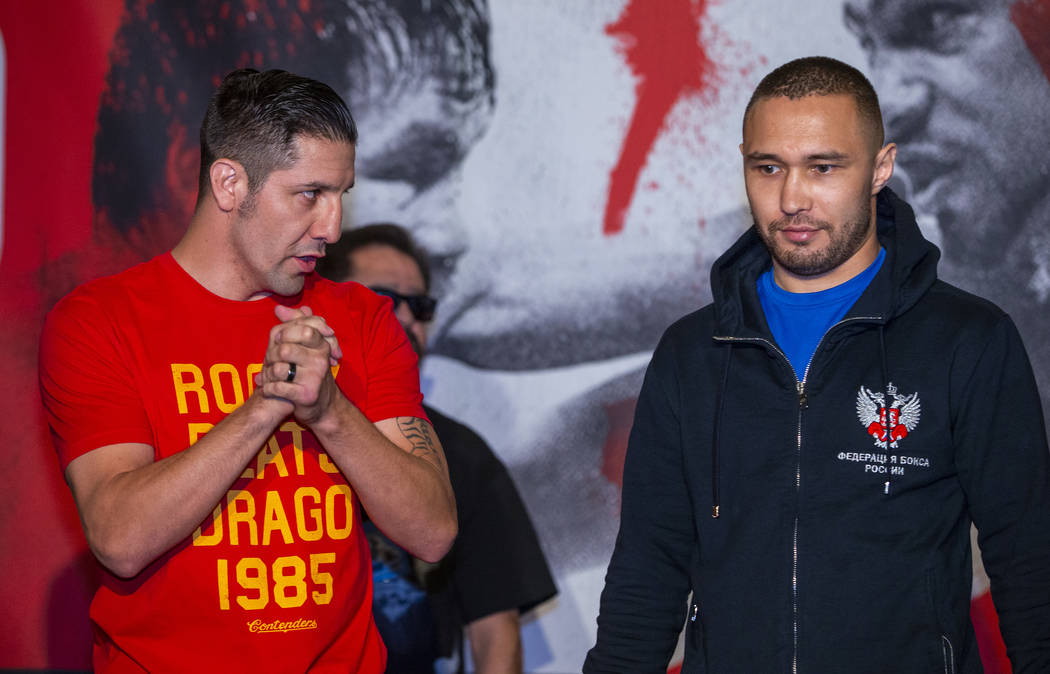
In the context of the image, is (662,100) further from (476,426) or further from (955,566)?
(955,566)

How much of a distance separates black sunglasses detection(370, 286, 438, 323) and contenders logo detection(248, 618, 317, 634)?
142 cm

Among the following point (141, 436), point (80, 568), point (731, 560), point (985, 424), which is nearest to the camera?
point (141, 436)

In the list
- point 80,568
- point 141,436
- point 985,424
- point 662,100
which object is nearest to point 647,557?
point 985,424

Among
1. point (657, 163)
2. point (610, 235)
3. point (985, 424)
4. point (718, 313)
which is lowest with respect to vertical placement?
point (985, 424)

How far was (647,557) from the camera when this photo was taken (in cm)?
215

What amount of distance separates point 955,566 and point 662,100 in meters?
1.78

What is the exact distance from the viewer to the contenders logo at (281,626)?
1764mm

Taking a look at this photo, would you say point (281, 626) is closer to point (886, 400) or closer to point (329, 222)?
point (329, 222)

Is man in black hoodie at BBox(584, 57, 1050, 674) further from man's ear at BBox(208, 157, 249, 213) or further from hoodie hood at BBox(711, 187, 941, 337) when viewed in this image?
man's ear at BBox(208, 157, 249, 213)

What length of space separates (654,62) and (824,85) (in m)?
1.24

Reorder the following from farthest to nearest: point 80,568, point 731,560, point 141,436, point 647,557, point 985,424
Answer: point 80,568 → point 647,557 → point 731,560 → point 985,424 → point 141,436

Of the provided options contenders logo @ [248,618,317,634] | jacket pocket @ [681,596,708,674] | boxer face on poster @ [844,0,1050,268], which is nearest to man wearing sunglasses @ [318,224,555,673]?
jacket pocket @ [681,596,708,674]

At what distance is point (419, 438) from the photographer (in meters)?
1.96

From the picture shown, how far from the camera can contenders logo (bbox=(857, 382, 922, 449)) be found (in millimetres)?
1934
